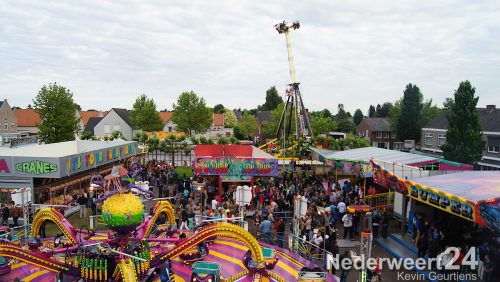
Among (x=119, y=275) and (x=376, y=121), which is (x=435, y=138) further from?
(x=119, y=275)

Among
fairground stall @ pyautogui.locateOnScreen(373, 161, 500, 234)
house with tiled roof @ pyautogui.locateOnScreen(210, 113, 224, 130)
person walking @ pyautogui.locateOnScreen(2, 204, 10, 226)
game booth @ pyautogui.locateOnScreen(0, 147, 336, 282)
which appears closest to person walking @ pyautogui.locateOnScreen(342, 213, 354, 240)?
fairground stall @ pyautogui.locateOnScreen(373, 161, 500, 234)

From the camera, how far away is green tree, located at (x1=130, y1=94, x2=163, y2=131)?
226ft

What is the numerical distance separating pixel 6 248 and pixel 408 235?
1537 cm

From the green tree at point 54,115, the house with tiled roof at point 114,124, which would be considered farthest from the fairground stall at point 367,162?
the house with tiled roof at point 114,124

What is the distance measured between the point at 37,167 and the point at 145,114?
153ft

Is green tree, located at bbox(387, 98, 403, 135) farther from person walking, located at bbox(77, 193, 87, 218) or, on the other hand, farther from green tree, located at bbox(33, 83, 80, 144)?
person walking, located at bbox(77, 193, 87, 218)

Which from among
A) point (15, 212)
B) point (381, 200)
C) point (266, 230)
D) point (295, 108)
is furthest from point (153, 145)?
point (266, 230)

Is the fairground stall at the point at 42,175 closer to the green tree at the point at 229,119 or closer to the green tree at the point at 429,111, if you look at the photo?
the green tree at the point at 429,111

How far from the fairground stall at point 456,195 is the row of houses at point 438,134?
24794mm

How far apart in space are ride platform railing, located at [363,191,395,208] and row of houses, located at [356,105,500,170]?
20.7 metres

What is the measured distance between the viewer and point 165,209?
15.5 meters

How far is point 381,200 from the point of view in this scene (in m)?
24.3

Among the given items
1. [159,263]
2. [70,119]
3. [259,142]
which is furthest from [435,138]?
[159,263]

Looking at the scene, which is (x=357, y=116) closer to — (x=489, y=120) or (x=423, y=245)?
(x=489, y=120)
